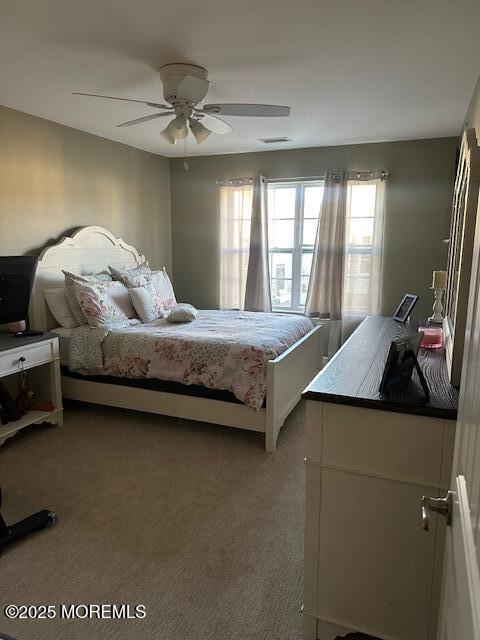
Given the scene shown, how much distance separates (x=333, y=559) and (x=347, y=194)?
12.6ft

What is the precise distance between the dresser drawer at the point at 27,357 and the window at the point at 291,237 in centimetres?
275

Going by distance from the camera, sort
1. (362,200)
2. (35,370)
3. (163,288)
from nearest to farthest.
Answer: (35,370) < (163,288) < (362,200)

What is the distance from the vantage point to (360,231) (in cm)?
468

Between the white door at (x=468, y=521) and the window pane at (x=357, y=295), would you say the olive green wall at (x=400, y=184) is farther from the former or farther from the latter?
the white door at (x=468, y=521)

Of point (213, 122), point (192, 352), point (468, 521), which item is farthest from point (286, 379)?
point (468, 521)

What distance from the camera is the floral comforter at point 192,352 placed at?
310cm

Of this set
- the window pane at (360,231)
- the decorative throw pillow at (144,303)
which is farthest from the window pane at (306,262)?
the decorative throw pillow at (144,303)

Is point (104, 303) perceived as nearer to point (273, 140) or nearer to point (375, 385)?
point (273, 140)

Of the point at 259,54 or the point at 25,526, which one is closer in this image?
the point at 25,526

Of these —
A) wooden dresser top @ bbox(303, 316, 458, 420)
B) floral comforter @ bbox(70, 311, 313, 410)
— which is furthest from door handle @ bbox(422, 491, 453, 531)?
floral comforter @ bbox(70, 311, 313, 410)

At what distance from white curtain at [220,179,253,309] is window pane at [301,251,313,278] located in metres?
0.65

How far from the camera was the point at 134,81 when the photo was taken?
2820 millimetres

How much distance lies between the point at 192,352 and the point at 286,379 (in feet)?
2.35

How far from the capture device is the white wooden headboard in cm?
371
